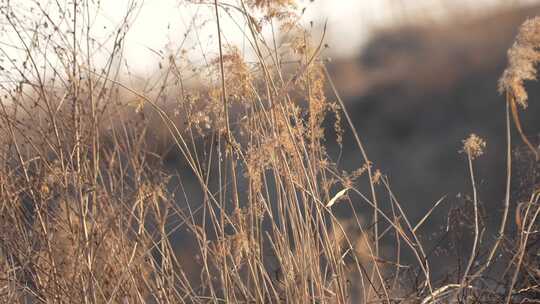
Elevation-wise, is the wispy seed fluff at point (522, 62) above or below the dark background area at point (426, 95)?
above

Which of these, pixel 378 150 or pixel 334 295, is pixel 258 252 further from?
pixel 378 150

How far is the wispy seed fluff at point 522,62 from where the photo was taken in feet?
6.82

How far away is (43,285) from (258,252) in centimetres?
70

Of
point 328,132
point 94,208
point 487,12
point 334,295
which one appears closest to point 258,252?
point 334,295

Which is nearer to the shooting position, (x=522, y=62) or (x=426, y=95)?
(x=522, y=62)

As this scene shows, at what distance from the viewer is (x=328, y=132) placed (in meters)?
12.8

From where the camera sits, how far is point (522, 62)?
2.10 meters

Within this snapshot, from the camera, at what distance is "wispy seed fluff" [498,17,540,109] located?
6.82ft

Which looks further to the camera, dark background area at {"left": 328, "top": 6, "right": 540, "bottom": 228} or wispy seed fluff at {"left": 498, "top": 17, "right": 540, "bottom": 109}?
dark background area at {"left": 328, "top": 6, "right": 540, "bottom": 228}

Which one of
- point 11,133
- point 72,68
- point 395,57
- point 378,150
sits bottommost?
point 378,150

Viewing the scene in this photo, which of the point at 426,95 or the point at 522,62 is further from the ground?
the point at 522,62

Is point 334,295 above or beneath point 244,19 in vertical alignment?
beneath

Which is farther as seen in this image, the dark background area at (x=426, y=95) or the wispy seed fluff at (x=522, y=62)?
→ the dark background area at (x=426, y=95)

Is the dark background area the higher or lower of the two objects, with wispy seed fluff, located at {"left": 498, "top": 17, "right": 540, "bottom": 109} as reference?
lower
